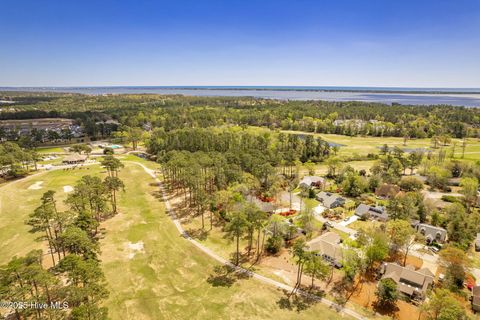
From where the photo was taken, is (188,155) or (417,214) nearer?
(417,214)

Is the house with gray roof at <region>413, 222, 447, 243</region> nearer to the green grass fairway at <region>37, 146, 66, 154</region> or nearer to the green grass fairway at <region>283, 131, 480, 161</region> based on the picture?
the green grass fairway at <region>283, 131, 480, 161</region>

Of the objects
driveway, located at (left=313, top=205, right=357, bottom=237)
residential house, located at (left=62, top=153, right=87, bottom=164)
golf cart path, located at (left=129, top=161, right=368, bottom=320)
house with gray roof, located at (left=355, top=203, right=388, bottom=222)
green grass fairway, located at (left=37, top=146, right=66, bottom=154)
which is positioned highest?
residential house, located at (left=62, top=153, right=87, bottom=164)

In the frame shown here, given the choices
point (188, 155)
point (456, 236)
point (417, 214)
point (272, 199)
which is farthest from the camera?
point (188, 155)

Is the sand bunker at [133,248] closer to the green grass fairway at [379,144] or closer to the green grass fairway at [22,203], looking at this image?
the green grass fairway at [22,203]

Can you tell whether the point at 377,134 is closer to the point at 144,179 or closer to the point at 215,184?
the point at 215,184

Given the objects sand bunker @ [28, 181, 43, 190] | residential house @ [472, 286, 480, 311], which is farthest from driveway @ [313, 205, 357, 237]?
sand bunker @ [28, 181, 43, 190]

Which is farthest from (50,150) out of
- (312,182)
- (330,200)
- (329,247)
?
(329,247)

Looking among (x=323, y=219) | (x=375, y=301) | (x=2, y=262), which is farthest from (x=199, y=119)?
(x=375, y=301)
